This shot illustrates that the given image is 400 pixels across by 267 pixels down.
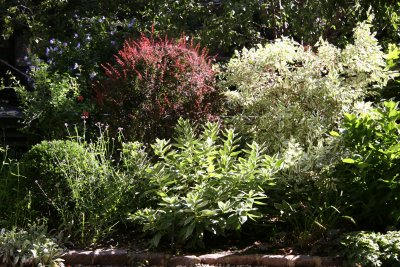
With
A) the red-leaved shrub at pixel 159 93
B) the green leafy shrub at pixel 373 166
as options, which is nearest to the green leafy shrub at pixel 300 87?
the red-leaved shrub at pixel 159 93

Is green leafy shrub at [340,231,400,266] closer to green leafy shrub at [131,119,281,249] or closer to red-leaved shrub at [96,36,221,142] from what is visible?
green leafy shrub at [131,119,281,249]

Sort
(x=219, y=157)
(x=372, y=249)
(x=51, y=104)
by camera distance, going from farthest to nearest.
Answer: (x=51, y=104), (x=219, y=157), (x=372, y=249)

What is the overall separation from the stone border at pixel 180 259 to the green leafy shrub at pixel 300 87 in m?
1.39

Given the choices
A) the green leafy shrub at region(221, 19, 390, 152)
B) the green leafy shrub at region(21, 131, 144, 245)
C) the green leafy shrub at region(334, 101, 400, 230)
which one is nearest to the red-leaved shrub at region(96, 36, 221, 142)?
the green leafy shrub at region(221, 19, 390, 152)

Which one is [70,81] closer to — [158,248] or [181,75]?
[181,75]

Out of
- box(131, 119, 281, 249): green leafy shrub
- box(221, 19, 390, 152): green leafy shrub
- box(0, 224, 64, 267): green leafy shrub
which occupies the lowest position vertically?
box(0, 224, 64, 267): green leafy shrub

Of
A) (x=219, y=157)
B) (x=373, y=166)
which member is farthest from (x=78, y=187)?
(x=373, y=166)

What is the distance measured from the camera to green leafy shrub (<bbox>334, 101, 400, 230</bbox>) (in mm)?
5605

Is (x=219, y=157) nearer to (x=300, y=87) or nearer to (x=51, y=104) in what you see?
(x=300, y=87)

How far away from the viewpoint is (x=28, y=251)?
561cm

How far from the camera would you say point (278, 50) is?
7133mm

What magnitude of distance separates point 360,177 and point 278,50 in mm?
1885

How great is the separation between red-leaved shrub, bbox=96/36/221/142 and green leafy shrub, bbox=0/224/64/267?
1.98 metres

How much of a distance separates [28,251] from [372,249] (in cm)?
279
